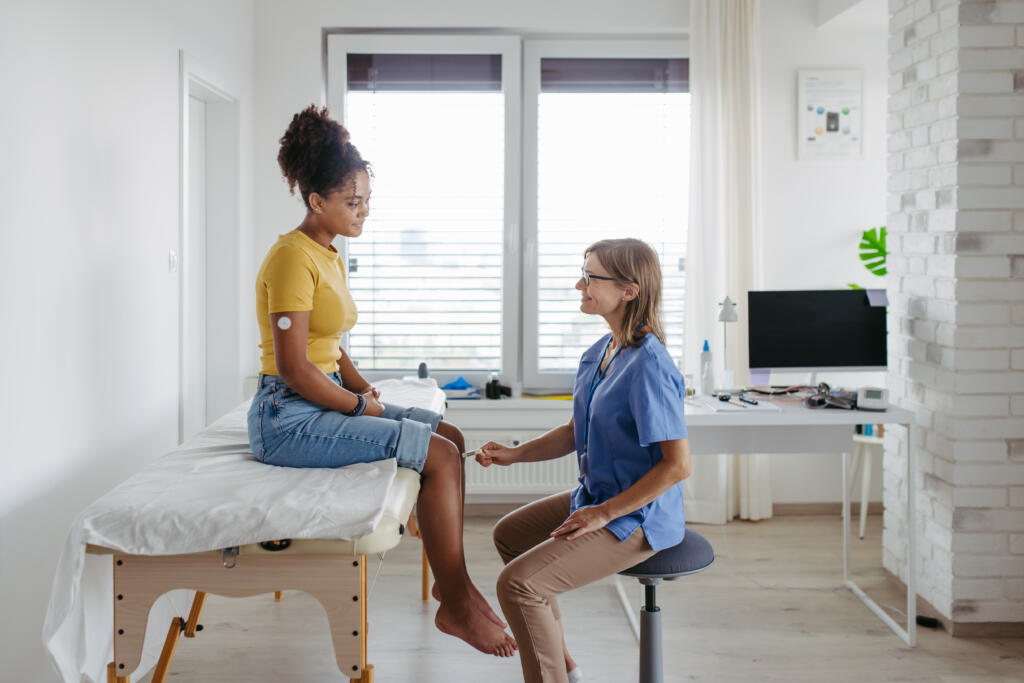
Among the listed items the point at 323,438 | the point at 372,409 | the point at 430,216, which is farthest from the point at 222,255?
the point at 323,438

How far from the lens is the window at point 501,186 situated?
4094 mm

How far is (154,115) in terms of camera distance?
282cm

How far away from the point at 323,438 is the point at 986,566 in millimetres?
2101

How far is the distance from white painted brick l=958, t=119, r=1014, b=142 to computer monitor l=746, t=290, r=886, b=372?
0.66m

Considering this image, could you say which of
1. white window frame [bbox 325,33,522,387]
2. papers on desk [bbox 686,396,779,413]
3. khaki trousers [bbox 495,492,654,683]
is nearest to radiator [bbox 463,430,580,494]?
white window frame [bbox 325,33,522,387]

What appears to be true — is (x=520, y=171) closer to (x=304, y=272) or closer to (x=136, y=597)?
(x=304, y=272)

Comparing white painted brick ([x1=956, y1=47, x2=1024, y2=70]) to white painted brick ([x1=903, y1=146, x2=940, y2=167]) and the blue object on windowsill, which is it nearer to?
white painted brick ([x1=903, y1=146, x2=940, y2=167])

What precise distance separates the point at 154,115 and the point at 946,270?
2557 mm

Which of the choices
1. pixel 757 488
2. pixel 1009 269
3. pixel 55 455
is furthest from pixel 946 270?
pixel 55 455

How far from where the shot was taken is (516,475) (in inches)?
159

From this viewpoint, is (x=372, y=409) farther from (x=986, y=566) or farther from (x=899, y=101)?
(x=899, y=101)

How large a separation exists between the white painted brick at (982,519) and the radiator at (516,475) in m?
1.66

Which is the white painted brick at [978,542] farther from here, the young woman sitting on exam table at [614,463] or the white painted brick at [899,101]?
the white painted brick at [899,101]

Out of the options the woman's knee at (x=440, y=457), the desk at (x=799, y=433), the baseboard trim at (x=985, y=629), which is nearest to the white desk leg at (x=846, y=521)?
the desk at (x=799, y=433)
